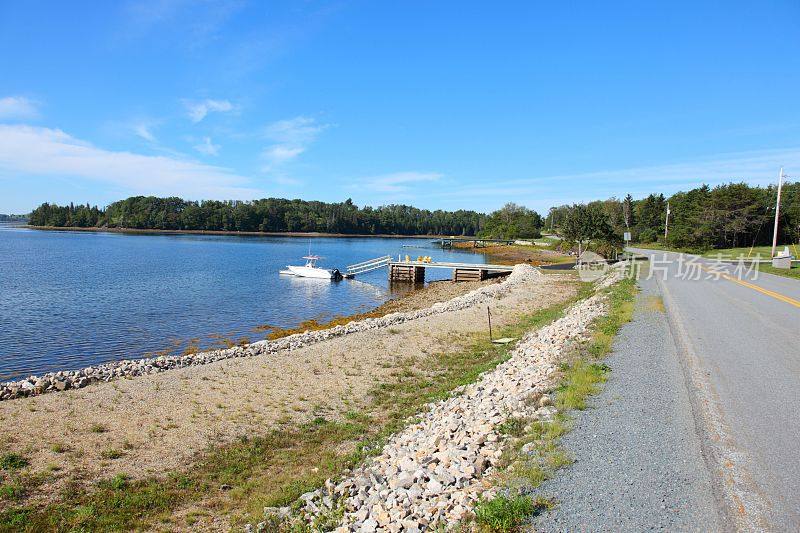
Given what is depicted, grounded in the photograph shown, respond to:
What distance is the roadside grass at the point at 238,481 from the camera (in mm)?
7223

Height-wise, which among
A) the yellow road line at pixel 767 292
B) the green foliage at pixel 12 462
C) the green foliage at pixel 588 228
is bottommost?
the green foliage at pixel 12 462

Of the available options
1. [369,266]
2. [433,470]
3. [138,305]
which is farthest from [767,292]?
[369,266]

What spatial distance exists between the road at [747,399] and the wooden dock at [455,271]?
104ft

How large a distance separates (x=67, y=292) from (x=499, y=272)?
1550 inches

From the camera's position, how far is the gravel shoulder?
483 cm

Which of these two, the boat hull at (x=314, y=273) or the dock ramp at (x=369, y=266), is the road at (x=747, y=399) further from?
the dock ramp at (x=369, y=266)

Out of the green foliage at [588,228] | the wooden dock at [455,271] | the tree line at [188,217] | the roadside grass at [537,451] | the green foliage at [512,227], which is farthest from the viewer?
the tree line at [188,217]

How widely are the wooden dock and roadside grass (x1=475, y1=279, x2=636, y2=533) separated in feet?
125

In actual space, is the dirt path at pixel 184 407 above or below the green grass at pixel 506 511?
below

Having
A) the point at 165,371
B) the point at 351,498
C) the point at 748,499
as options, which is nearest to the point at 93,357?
the point at 165,371

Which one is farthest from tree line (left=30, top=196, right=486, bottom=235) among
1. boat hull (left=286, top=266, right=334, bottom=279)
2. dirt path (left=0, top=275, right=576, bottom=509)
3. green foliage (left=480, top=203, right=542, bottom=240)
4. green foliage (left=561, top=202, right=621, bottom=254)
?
Result: dirt path (left=0, top=275, right=576, bottom=509)

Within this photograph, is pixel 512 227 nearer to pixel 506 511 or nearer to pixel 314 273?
pixel 314 273

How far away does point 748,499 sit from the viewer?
5.01 m

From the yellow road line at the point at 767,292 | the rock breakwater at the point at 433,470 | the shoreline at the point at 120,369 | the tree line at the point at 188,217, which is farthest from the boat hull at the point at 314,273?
the tree line at the point at 188,217
